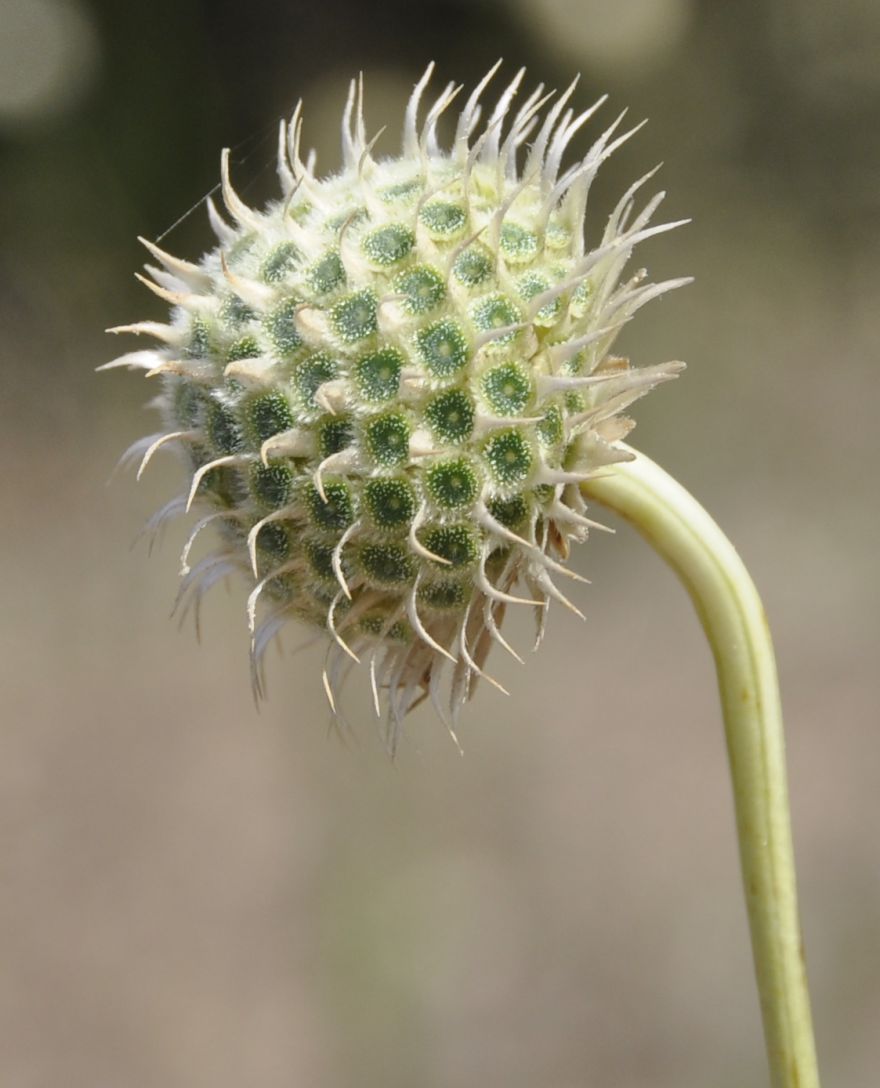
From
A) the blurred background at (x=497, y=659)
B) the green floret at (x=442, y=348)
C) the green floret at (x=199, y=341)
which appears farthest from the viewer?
the blurred background at (x=497, y=659)

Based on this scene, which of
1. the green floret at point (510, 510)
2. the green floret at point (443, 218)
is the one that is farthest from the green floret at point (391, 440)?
the green floret at point (443, 218)

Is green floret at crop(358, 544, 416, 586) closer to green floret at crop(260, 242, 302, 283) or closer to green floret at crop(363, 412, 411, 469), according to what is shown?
green floret at crop(363, 412, 411, 469)

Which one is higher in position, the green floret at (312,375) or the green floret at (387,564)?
the green floret at (312,375)

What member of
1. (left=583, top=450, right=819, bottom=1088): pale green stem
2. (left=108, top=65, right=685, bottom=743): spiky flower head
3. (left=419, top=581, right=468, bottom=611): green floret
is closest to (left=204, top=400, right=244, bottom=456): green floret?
(left=108, top=65, right=685, bottom=743): spiky flower head

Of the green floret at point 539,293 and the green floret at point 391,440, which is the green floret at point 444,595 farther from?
the green floret at point 539,293

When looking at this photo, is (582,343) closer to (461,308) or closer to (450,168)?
(461,308)

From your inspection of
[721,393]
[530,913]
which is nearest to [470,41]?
[721,393]
